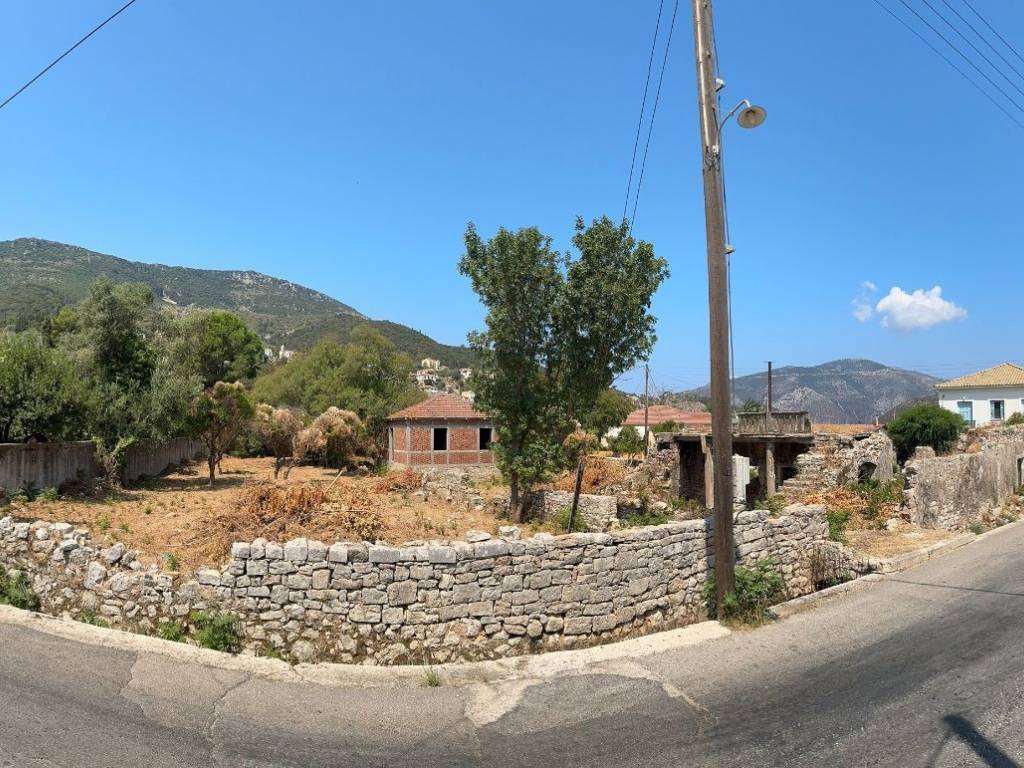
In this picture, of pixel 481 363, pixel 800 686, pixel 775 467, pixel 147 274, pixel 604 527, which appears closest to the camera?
pixel 800 686

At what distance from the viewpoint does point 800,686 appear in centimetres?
589

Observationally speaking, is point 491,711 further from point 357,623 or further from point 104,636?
point 104,636

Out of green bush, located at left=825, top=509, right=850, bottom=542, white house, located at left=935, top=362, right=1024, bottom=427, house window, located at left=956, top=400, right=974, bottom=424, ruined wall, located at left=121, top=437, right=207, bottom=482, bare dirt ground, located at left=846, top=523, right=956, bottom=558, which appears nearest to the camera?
bare dirt ground, located at left=846, top=523, right=956, bottom=558

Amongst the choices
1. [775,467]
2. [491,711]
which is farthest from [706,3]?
[775,467]

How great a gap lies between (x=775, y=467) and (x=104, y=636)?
74.0ft

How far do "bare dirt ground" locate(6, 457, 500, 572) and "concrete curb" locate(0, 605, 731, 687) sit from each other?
1.72 m

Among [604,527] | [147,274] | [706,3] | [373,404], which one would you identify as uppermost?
[147,274]

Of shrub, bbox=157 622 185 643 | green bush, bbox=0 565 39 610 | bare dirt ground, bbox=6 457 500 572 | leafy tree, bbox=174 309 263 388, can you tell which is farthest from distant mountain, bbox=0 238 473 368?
shrub, bbox=157 622 185 643

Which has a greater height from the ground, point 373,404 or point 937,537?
point 373,404

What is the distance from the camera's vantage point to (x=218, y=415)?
2583 cm

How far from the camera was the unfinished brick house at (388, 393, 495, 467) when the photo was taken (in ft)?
106

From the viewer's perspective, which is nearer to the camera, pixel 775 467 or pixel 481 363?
pixel 481 363

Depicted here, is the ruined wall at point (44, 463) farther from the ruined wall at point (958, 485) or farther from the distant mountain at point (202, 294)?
the distant mountain at point (202, 294)

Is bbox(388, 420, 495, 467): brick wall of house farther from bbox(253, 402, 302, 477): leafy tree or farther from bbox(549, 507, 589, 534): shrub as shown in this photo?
bbox(549, 507, 589, 534): shrub
